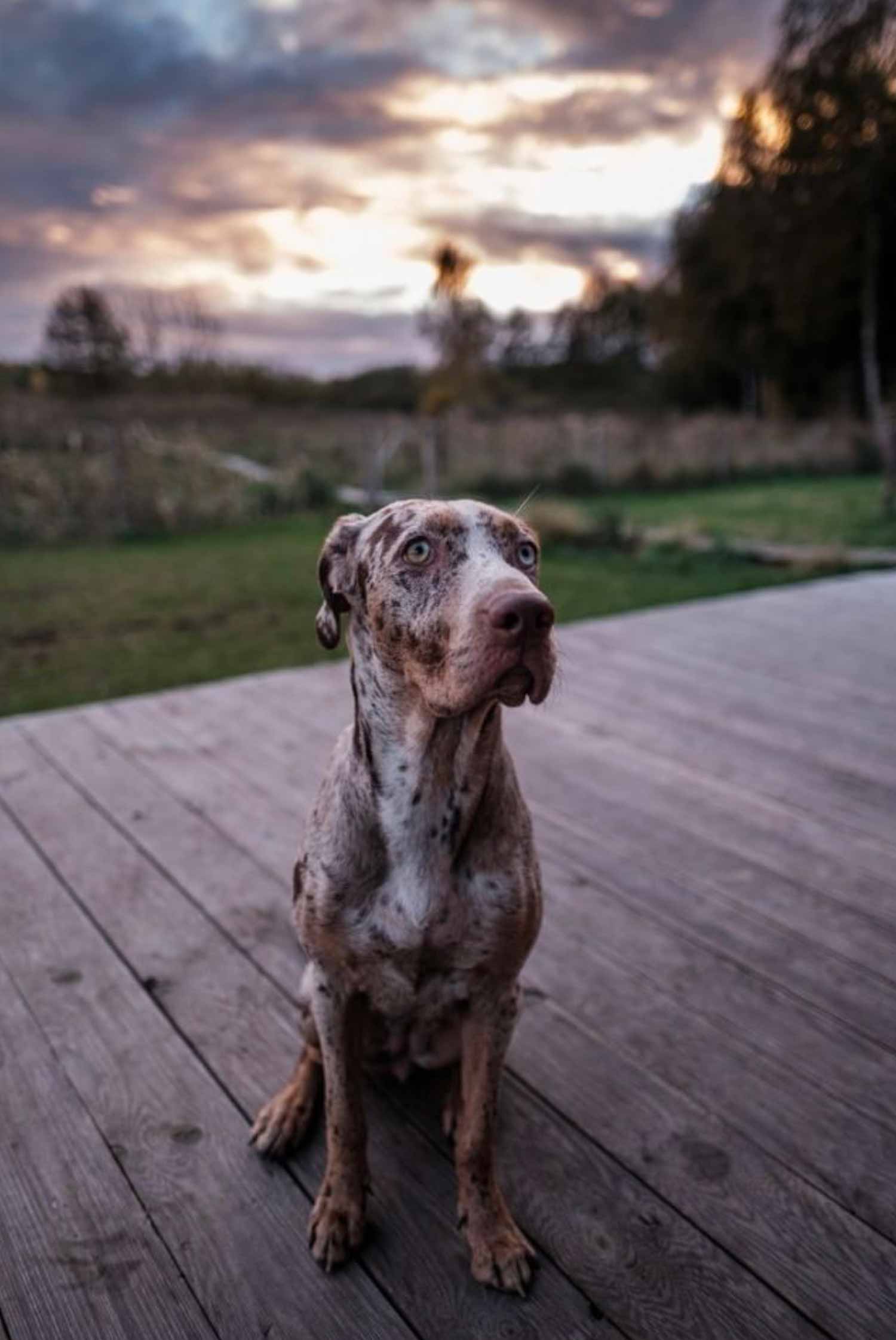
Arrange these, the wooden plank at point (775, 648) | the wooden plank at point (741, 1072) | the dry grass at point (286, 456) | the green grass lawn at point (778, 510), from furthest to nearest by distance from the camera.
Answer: the dry grass at point (286, 456)
the green grass lawn at point (778, 510)
the wooden plank at point (775, 648)
the wooden plank at point (741, 1072)

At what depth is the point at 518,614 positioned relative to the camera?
48.3 inches

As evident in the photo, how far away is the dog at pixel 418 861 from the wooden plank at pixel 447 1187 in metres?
0.07

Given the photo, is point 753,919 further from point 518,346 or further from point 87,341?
point 518,346

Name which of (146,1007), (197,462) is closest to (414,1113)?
(146,1007)

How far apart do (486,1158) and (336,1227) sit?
0.85 feet

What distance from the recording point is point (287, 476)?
1206 centimetres

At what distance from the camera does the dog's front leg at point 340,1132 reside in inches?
57.6

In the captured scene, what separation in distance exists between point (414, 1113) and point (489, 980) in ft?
1.51

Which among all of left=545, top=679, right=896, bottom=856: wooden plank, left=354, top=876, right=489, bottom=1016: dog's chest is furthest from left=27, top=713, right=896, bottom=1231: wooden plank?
left=545, top=679, right=896, bottom=856: wooden plank

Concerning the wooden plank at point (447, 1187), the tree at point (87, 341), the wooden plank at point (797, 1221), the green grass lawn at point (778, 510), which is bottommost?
the wooden plank at point (797, 1221)

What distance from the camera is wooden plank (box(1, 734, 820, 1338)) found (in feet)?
4.51

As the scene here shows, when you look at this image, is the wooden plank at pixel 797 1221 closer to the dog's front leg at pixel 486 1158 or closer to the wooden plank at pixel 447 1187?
the wooden plank at pixel 447 1187

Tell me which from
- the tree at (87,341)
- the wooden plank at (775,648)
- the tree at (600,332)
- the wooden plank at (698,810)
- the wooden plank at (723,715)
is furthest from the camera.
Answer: the tree at (600,332)

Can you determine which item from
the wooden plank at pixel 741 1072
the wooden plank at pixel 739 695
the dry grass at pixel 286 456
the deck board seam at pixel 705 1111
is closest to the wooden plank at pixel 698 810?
the wooden plank at pixel 739 695
